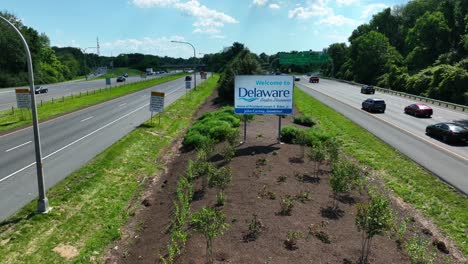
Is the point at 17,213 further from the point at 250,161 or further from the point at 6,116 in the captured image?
the point at 6,116

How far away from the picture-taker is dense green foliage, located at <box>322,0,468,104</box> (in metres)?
56.9

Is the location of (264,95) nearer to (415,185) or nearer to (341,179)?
(415,185)

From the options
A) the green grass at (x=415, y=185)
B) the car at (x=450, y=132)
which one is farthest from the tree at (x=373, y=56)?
the green grass at (x=415, y=185)

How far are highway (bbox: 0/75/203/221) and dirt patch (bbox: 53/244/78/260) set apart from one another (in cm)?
343

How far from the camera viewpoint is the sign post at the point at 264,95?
22.1 meters

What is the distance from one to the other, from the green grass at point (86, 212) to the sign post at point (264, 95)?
624cm

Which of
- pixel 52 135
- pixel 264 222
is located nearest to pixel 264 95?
pixel 264 222

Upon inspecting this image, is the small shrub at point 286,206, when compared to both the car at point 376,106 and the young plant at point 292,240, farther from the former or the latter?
the car at point 376,106

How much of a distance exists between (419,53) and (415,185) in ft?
253

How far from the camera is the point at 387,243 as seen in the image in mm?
10250

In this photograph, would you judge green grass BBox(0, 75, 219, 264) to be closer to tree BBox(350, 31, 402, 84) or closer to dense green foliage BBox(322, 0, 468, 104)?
dense green foliage BBox(322, 0, 468, 104)

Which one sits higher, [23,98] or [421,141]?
[23,98]

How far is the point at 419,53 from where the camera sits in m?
82.6

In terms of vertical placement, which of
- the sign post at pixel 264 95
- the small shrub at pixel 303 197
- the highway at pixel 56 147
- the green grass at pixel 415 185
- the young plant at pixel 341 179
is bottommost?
the highway at pixel 56 147
